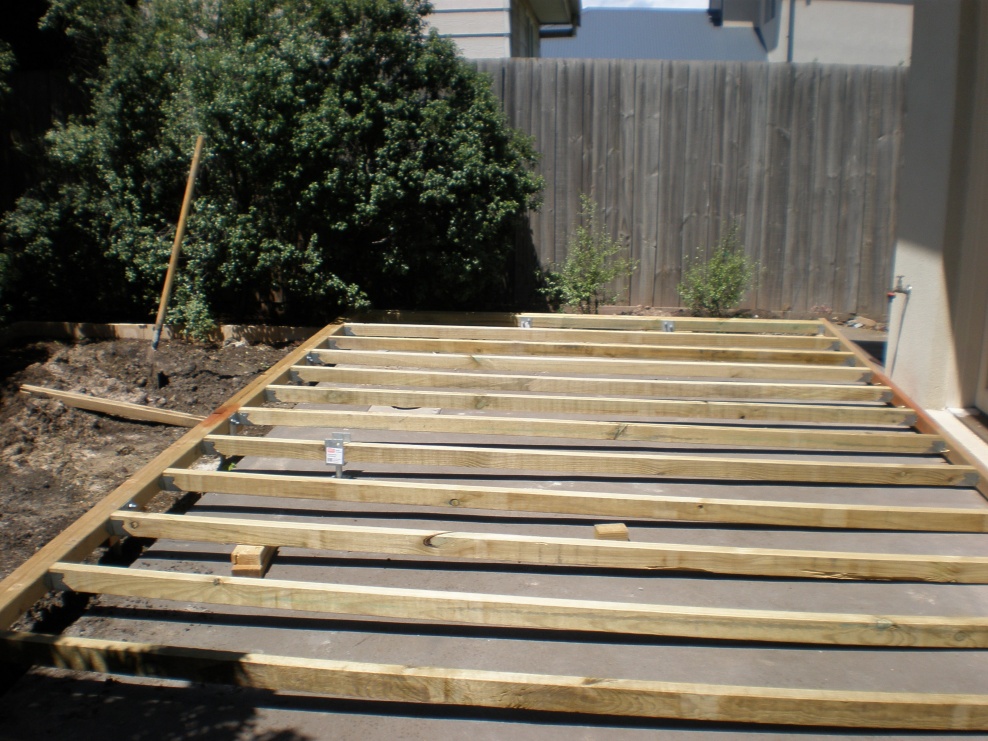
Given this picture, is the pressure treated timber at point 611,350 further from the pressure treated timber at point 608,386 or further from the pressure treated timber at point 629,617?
the pressure treated timber at point 629,617

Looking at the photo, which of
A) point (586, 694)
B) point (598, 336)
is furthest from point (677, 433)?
point (586, 694)

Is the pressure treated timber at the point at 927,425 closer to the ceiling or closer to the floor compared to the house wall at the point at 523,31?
closer to the floor

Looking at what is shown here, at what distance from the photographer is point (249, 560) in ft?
13.6

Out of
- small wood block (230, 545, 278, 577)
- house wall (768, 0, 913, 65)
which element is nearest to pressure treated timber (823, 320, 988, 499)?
small wood block (230, 545, 278, 577)

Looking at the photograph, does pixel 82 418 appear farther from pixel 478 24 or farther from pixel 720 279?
pixel 478 24

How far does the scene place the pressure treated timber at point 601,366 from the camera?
249 inches

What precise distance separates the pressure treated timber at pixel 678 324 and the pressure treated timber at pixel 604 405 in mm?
2082

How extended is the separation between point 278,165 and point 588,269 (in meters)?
3.29

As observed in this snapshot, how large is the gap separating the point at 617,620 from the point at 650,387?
2.87 m

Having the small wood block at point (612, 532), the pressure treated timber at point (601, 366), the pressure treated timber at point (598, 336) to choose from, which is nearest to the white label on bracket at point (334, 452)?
the small wood block at point (612, 532)

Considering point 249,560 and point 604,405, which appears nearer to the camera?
point 249,560

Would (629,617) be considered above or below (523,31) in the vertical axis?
below

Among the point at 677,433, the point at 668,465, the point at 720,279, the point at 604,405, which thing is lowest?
the point at 668,465

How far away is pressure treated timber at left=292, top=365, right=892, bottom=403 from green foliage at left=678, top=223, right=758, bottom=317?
313cm
